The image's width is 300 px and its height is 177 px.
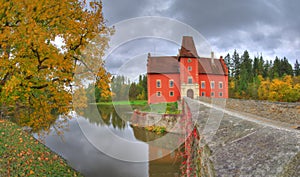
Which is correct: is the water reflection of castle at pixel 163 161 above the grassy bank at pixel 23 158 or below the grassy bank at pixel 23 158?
below

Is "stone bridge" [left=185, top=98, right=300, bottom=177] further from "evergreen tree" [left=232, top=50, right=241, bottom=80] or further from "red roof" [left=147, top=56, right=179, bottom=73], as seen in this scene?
"evergreen tree" [left=232, top=50, right=241, bottom=80]

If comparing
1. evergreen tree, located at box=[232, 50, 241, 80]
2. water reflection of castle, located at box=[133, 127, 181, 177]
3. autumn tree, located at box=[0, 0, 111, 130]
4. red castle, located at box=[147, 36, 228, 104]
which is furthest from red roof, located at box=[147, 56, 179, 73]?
evergreen tree, located at box=[232, 50, 241, 80]

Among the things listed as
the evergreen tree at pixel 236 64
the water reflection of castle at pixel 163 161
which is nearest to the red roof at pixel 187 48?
the water reflection of castle at pixel 163 161

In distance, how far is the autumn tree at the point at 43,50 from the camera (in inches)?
232

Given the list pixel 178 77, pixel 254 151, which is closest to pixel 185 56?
pixel 178 77

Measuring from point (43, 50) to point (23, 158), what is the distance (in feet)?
10.6

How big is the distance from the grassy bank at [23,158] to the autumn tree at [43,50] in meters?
0.70

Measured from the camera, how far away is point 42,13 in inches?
251

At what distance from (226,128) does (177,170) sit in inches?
374

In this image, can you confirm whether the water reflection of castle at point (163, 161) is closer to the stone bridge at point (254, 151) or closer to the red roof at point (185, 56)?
the stone bridge at point (254, 151)

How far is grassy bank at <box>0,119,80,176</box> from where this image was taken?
5590mm

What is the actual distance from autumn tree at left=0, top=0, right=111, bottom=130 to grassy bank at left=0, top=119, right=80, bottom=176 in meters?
0.70

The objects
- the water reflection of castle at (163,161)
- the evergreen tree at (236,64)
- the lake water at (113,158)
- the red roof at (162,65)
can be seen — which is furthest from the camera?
the evergreen tree at (236,64)

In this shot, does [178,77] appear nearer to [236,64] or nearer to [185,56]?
[185,56]
